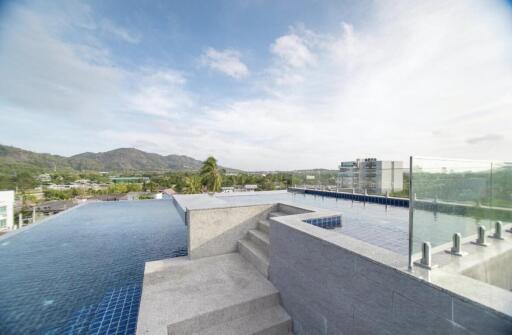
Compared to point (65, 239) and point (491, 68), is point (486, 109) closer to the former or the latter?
point (491, 68)

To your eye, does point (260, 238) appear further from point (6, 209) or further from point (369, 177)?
point (6, 209)

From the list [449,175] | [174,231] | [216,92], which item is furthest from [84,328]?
[216,92]

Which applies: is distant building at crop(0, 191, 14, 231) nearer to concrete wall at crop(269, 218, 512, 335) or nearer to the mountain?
concrete wall at crop(269, 218, 512, 335)

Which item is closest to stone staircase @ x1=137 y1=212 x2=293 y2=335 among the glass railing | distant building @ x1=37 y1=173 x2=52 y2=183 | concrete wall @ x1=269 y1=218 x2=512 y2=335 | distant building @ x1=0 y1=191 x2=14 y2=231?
concrete wall @ x1=269 y1=218 x2=512 y2=335

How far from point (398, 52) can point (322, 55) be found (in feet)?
7.67

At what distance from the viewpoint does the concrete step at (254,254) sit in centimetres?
392

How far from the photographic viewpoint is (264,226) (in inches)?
198

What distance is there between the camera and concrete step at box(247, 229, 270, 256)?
14.3ft

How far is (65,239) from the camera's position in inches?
266

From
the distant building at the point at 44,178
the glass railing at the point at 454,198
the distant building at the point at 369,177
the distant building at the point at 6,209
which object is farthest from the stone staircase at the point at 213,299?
the distant building at the point at 44,178

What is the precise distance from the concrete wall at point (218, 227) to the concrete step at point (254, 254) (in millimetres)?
286

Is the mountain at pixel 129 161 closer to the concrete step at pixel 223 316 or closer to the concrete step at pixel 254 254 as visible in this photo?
the concrete step at pixel 254 254

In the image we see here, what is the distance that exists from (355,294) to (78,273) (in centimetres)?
580

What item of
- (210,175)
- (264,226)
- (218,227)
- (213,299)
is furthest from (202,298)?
(210,175)
